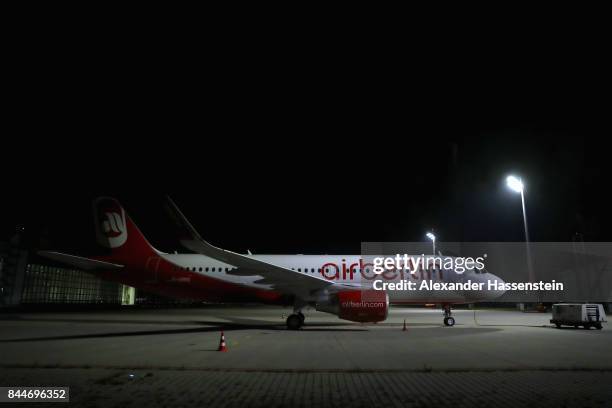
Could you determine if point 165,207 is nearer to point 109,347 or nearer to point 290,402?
point 109,347

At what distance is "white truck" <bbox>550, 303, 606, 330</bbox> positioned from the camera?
62.5ft

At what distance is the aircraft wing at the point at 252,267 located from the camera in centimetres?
1644

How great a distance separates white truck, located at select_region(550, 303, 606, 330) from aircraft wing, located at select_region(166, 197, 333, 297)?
12.0 metres

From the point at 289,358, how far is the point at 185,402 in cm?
437

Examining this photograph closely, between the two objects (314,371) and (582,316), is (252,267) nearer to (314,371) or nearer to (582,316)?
(314,371)

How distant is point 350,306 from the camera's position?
17.0 metres

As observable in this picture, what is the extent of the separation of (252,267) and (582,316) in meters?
15.9

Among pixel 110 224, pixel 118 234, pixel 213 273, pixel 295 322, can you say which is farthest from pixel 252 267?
pixel 110 224

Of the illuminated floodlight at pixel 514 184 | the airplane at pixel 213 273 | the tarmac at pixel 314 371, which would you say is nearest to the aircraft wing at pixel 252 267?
the airplane at pixel 213 273

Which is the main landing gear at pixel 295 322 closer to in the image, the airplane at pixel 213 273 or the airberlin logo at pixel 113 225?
the airplane at pixel 213 273

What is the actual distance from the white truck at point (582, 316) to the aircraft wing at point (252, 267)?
1204 centimetres

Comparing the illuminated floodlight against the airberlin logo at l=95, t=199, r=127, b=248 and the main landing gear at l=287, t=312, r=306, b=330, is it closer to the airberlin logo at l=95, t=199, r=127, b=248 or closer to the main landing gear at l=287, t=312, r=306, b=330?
the main landing gear at l=287, t=312, r=306, b=330

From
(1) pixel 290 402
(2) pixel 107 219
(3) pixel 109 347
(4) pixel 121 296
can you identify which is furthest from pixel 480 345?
(4) pixel 121 296

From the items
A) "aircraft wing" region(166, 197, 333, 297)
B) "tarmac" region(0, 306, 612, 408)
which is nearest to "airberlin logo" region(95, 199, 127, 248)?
"aircraft wing" region(166, 197, 333, 297)
